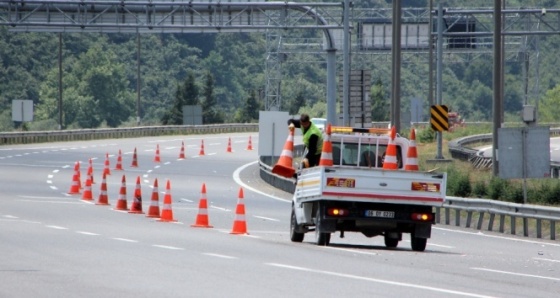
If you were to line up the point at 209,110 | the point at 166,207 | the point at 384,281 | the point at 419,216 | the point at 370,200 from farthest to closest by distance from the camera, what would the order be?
1. the point at 209,110
2. the point at 166,207
3. the point at 419,216
4. the point at 370,200
5. the point at 384,281

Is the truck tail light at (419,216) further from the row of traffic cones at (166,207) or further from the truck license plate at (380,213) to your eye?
the row of traffic cones at (166,207)

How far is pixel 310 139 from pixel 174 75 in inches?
5504

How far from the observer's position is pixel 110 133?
290 feet

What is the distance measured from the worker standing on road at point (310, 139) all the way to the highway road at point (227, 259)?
133cm

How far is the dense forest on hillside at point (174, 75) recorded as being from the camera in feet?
502

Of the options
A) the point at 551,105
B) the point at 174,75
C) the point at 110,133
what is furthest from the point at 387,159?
the point at 551,105

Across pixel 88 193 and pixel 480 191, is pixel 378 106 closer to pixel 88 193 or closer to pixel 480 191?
pixel 480 191

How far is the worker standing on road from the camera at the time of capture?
2391 centimetres

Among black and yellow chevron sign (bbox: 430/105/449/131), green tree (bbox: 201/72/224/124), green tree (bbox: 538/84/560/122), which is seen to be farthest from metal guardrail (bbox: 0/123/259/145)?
green tree (bbox: 538/84/560/122)

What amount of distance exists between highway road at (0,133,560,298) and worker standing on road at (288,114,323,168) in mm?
1333

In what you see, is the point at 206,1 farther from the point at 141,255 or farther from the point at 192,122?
the point at 141,255

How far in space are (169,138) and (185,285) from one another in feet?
246

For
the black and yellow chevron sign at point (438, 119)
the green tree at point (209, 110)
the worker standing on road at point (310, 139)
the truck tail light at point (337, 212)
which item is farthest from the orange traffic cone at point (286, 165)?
the green tree at point (209, 110)

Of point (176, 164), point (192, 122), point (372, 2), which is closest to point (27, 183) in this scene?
point (176, 164)
